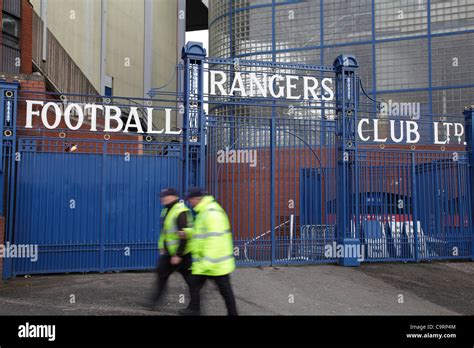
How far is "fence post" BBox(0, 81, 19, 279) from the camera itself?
8.54 m

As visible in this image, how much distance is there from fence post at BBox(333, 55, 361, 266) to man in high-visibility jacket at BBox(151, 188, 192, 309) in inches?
197

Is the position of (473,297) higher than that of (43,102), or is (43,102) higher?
(43,102)

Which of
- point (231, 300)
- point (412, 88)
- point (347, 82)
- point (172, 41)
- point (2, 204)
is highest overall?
point (172, 41)

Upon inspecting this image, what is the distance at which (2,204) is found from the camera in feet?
27.6

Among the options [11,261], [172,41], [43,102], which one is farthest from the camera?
[172,41]

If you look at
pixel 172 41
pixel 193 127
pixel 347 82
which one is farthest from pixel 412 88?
pixel 172 41

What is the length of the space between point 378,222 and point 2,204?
26.1ft

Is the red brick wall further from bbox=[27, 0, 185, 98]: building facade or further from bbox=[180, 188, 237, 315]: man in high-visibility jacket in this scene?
bbox=[180, 188, 237, 315]: man in high-visibility jacket

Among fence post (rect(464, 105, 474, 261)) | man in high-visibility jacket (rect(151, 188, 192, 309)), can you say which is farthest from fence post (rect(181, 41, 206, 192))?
fence post (rect(464, 105, 474, 261))

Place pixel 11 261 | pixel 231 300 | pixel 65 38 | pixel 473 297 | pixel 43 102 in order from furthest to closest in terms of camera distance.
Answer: pixel 65 38 → pixel 43 102 → pixel 11 261 → pixel 473 297 → pixel 231 300

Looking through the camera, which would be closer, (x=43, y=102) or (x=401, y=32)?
(x=43, y=102)

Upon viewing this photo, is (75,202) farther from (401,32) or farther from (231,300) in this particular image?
(401,32)

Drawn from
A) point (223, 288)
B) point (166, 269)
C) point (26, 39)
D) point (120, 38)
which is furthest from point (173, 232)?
point (120, 38)

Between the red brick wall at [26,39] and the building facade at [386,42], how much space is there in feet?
26.2
